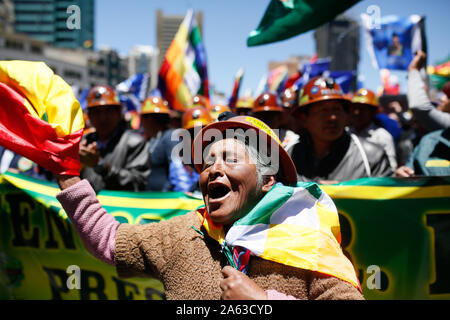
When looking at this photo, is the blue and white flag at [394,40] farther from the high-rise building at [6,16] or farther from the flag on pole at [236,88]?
the high-rise building at [6,16]

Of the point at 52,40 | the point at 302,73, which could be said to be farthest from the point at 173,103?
the point at 52,40

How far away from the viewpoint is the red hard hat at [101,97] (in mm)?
4578

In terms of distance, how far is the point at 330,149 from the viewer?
129 inches

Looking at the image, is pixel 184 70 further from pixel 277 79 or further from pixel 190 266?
pixel 190 266

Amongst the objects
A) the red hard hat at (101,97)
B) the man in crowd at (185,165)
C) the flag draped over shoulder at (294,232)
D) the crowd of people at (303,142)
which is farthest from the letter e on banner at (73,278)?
the red hard hat at (101,97)

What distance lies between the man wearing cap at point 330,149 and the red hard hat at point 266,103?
213cm

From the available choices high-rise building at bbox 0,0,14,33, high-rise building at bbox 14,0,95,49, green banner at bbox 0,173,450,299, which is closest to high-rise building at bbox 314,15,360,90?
green banner at bbox 0,173,450,299

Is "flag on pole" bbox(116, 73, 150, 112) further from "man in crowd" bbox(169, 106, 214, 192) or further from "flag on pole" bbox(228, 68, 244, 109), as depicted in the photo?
"man in crowd" bbox(169, 106, 214, 192)

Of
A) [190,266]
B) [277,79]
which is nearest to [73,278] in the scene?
[190,266]

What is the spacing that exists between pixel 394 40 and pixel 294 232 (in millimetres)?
5076
